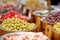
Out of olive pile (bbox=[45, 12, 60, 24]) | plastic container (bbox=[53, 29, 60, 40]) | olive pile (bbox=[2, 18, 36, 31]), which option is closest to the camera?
plastic container (bbox=[53, 29, 60, 40])

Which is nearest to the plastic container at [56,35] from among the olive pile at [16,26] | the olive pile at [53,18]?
the olive pile at [16,26]

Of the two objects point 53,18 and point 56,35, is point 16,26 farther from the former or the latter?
point 53,18

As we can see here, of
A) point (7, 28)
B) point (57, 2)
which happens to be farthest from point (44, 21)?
point (57, 2)

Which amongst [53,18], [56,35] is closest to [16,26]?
[56,35]

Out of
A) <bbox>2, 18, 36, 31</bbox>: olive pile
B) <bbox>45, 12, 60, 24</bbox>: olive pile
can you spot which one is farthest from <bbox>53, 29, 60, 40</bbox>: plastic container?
<bbox>45, 12, 60, 24</bbox>: olive pile

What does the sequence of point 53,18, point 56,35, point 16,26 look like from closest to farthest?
point 56,35, point 16,26, point 53,18

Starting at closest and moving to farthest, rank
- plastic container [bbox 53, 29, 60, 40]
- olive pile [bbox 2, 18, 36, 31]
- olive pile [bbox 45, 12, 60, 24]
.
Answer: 1. plastic container [bbox 53, 29, 60, 40]
2. olive pile [bbox 2, 18, 36, 31]
3. olive pile [bbox 45, 12, 60, 24]

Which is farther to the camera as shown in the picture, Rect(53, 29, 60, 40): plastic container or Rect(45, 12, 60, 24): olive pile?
Rect(45, 12, 60, 24): olive pile

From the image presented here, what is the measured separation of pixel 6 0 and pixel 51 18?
363 centimetres

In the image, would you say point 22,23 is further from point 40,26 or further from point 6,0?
point 6,0

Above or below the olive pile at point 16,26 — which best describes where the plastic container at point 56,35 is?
below

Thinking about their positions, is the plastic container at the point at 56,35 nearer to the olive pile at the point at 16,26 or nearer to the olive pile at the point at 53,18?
the olive pile at the point at 16,26

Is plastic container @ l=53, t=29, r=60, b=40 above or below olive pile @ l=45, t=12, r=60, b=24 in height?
below

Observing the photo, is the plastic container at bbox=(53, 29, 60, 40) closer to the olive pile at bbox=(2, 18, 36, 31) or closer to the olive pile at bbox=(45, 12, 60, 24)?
the olive pile at bbox=(2, 18, 36, 31)
